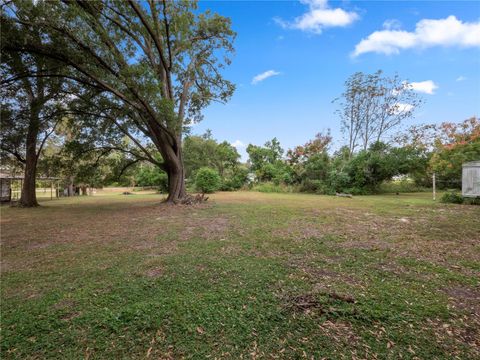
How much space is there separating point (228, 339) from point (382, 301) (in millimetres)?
1530

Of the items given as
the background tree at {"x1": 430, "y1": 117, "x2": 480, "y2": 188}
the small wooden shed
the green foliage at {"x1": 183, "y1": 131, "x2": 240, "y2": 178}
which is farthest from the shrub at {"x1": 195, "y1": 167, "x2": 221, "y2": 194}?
the small wooden shed

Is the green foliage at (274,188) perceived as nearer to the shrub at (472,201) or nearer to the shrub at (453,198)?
the shrub at (453,198)

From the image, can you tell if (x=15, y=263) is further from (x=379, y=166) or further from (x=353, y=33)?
(x=379, y=166)

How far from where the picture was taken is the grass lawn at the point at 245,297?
5.68 ft

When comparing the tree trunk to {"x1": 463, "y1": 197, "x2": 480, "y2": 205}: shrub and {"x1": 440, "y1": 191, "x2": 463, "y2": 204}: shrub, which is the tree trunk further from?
{"x1": 463, "y1": 197, "x2": 480, "y2": 205}: shrub

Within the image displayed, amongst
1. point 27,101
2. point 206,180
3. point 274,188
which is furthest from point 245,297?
point 274,188

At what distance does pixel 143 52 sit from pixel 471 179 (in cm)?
1358

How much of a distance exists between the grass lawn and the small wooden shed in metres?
5.25

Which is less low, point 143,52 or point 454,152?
point 143,52

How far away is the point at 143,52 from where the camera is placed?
388 inches

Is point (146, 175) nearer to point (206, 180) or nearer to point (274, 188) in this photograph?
point (206, 180)

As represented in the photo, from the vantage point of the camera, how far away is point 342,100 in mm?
21141

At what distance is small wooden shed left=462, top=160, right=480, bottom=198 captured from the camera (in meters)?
8.00

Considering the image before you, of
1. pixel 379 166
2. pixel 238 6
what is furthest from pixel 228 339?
pixel 379 166
